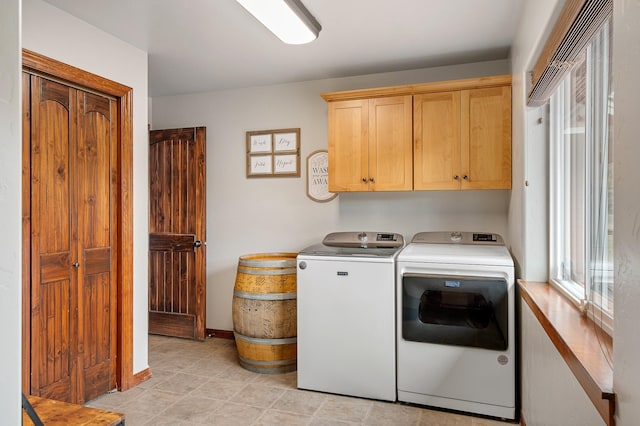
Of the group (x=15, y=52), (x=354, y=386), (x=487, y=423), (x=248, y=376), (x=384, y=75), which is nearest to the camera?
(x=15, y=52)

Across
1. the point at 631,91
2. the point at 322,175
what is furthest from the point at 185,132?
the point at 631,91

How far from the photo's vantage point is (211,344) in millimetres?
3828

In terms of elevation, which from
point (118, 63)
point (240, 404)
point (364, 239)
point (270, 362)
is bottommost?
point (240, 404)

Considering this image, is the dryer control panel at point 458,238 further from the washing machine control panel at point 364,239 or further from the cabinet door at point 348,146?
the cabinet door at point 348,146

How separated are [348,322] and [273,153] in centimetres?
178

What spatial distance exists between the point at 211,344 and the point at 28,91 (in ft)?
8.26

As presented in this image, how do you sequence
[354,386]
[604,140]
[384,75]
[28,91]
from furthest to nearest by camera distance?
1. [384,75]
2. [354,386]
3. [28,91]
4. [604,140]

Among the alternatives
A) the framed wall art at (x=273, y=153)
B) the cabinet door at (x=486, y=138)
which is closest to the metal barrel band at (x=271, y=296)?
the framed wall art at (x=273, y=153)

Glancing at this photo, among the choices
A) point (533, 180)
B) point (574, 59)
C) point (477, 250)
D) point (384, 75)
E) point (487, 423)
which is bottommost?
point (487, 423)

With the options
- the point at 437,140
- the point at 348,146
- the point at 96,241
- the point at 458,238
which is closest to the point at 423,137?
the point at 437,140

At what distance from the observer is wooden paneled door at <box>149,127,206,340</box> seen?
13.0 feet

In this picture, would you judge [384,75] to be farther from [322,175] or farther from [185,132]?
[185,132]

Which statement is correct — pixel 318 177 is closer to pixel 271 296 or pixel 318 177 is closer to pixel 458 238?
pixel 271 296

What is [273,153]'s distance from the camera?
3836mm
